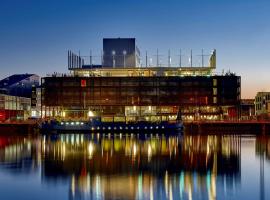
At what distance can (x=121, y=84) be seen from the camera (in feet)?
573

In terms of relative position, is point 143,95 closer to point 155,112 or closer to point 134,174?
point 155,112

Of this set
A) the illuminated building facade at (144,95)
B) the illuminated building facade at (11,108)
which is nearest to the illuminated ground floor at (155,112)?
the illuminated building facade at (144,95)

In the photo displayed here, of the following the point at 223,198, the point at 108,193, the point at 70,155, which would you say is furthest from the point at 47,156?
the point at 223,198

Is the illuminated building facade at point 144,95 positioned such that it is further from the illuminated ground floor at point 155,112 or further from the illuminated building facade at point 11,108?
the illuminated building facade at point 11,108

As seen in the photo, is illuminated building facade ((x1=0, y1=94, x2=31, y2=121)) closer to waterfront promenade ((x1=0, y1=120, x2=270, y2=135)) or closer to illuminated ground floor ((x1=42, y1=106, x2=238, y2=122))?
illuminated ground floor ((x1=42, y1=106, x2=238, y2=122))

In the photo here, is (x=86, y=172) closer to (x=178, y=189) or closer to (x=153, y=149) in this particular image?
(x=178, y=189)

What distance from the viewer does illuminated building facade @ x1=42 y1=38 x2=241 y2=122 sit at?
568 feet

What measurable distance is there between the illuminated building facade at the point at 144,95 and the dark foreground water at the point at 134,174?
95.4 m

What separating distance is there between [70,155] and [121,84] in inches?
4138

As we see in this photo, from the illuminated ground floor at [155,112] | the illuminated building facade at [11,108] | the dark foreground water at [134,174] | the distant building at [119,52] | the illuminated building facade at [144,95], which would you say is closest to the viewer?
the dark foreground water at [134,174]

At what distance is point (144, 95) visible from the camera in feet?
570

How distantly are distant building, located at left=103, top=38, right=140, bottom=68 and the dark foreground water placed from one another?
4213 inches

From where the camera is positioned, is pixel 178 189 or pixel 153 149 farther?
pixel 153 149

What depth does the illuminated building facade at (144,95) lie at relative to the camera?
568 feet
